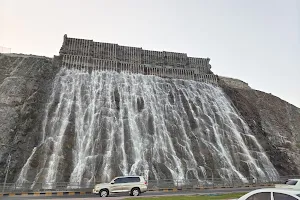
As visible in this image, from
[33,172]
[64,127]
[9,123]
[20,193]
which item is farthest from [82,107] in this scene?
[20,193]

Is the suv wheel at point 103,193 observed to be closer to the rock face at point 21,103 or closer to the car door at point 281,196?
the rock face at point 21,103

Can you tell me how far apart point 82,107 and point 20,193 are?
20.5 m

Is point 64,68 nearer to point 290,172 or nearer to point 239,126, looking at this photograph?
point 239,126

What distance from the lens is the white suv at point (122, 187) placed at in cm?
2614

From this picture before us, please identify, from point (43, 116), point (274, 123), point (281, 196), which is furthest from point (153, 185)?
point (274, 123)

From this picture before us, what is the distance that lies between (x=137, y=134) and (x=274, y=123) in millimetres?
31725

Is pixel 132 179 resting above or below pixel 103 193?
above

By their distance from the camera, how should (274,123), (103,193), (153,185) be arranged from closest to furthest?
(103,193)
(153,185)
(274,123)

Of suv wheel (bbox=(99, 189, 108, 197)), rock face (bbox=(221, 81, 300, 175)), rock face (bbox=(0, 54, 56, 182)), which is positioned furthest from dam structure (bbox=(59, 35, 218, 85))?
suv wheel (bbox=(99, 189, 108, 197))

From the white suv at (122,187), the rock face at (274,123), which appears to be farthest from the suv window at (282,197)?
the rock face at (274,123)

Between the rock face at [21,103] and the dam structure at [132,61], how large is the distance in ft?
18.7

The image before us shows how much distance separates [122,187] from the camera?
26.4m

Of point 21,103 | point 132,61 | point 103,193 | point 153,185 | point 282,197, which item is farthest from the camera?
point 132,61

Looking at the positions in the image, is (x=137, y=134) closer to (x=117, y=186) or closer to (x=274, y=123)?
(x=117, y=186)
